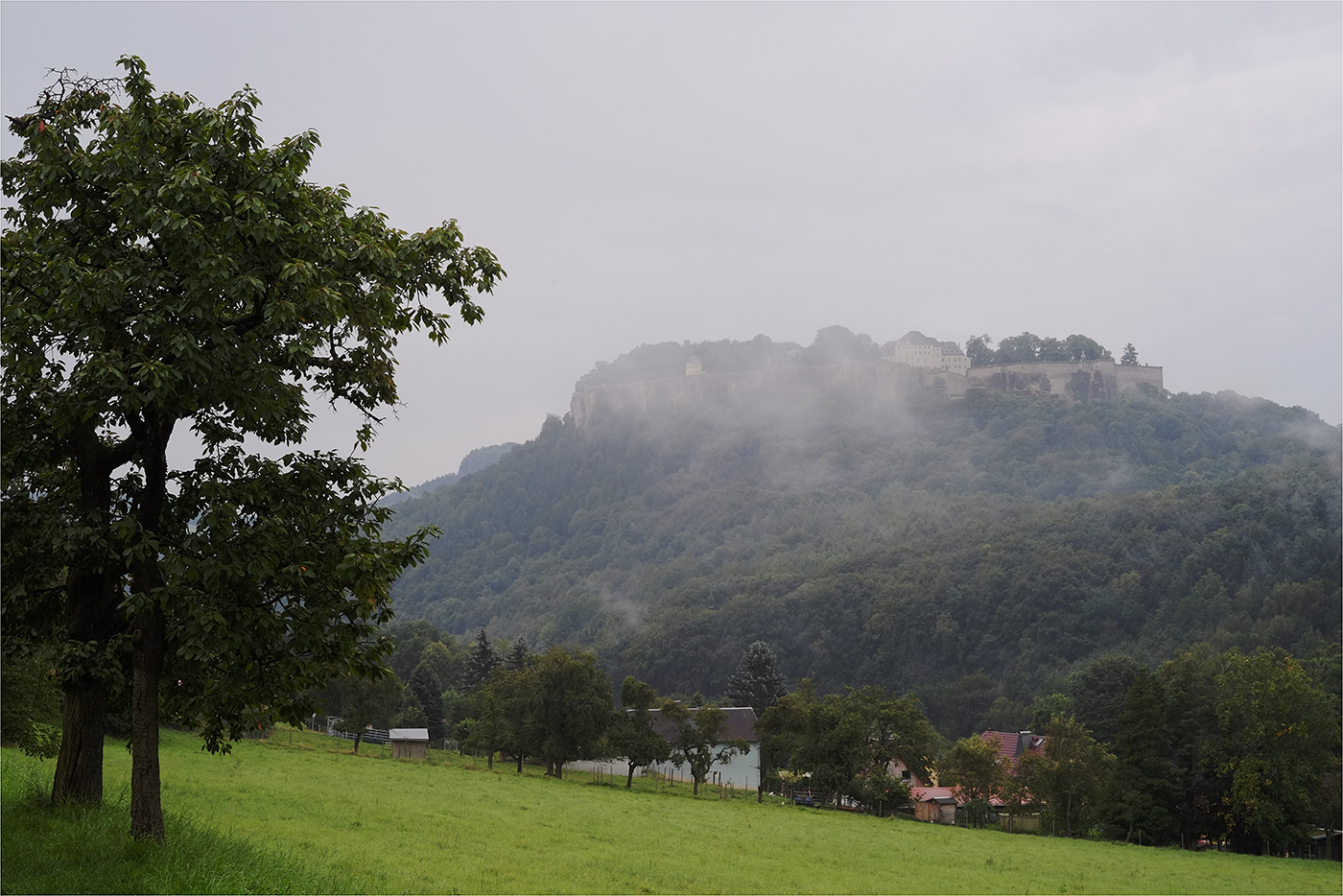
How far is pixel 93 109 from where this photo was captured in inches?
474

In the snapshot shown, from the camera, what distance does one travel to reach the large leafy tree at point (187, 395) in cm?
1059

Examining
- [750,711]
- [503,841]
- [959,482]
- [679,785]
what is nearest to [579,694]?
[679,785]

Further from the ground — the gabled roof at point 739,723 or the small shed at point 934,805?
the gabled roof at point 739,723

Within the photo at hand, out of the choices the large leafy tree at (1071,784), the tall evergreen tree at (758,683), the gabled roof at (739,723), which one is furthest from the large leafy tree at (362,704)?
the large leafy tree at (1071,784)

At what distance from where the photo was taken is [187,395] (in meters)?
10.8

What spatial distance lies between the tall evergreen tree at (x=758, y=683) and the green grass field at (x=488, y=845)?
3348 cm

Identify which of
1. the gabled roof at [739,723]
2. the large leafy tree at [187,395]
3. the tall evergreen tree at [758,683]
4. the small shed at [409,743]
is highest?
the large leafy tree at [187,395]

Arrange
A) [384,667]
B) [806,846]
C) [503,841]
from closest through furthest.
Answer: [384,667], [503,841], [806,846]

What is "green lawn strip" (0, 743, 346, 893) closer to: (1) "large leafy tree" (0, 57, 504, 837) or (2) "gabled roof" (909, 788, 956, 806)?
(1) "large leafy tree" (0, 57, 504, 837)

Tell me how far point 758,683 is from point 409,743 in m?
31.5

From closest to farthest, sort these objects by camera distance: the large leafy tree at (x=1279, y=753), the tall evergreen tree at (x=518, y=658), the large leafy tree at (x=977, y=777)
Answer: the large leafy tree at (x=1279, y=753) < the large leafy tree at (x=977, y=777) < the tall evergreen tree at (x=518, y=658)

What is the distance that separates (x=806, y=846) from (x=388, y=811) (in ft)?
39.6

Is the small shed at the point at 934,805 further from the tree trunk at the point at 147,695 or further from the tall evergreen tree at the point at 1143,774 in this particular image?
the tree trunk at the point at 147,695

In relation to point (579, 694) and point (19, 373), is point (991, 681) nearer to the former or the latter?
point (579, 694)
